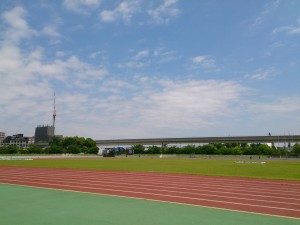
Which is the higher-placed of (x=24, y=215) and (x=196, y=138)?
(x=196, y=138)

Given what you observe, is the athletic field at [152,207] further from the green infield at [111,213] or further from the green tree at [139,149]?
the green tree at [139,149]

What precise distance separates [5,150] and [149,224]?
111868 mm

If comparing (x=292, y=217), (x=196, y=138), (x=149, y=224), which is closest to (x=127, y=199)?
(x=149, y=224)

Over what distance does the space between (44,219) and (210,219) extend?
411cm

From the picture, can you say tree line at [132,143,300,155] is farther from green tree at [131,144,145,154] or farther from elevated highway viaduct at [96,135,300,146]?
elevated highway viaduct at [96,135,300,146]

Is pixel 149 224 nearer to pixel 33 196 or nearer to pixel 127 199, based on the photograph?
pixel 127 199

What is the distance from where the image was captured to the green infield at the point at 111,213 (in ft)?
24.7

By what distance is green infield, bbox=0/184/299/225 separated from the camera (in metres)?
7.52

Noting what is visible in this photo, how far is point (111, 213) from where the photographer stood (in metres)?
8.42

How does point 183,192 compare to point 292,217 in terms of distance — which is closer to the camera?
point 292,217

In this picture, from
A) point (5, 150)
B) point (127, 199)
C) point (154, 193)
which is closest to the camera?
point (127, 199)

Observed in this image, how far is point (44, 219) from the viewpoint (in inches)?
302

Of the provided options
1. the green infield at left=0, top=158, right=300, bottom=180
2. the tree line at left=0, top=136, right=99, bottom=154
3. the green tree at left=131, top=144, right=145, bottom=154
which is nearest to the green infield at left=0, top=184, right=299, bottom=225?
the green infield at left=0, top=158, right=300, bottom=180

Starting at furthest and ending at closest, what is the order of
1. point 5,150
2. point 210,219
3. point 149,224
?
point 5,150, point 210,219, point 149,224
